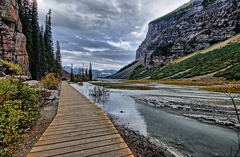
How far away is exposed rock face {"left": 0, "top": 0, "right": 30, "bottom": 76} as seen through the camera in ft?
68.9

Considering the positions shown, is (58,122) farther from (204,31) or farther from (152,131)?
(204,31)

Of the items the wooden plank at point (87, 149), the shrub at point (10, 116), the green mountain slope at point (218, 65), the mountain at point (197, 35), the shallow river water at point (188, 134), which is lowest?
the shallow river water at point (188, 134)

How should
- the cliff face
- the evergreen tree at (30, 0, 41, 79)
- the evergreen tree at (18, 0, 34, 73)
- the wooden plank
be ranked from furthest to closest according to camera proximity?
the cliff face → the evergreen tree at (30, 0, 41, 79) → the evergreen tree at (18, 0, 34, 73) → the wooden plank

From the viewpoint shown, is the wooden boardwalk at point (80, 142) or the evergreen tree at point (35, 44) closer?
the wooden boardwalk at point (80, 142)

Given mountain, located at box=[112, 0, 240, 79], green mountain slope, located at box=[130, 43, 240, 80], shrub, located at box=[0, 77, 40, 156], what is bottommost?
shrub, located at box=[0, 77, 40, 156]

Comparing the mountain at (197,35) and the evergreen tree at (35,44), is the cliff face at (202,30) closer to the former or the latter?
the mountain at (197,35)

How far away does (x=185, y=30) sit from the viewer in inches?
4596

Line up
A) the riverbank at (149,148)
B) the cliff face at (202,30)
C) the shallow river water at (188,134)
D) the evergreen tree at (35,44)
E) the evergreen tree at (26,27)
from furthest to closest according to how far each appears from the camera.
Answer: the cliff face at (202,30), the evergreen tree at (35,44), the evergreen tree at (26,27), the shallow river water at (188,134), the riverbank at (149,148)

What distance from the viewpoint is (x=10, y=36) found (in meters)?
22.6

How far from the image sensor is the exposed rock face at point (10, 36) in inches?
827

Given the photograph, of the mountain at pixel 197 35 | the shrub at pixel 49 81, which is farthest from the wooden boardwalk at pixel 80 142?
the mountain at pixel 197 35

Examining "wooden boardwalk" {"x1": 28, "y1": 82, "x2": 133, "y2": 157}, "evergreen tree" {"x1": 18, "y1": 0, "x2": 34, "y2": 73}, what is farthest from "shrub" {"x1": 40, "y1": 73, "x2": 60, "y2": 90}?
"wooden boardwalk" {"x1": 28, "y1": 82, "x2": 133, "y2": 157}

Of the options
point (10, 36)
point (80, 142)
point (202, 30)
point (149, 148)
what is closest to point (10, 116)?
point (80, 142)

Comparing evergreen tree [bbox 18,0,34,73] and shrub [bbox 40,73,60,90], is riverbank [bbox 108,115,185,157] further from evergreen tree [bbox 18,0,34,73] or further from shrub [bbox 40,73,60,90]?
evergreen tree [bbox 18,0,34,73]
